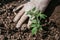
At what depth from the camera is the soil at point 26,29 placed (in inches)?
91.2

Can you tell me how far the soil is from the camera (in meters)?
2.32

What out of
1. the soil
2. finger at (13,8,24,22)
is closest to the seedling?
the soil

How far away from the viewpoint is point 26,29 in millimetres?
2414

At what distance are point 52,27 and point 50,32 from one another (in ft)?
0.26

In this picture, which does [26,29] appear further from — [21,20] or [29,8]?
[29,8]

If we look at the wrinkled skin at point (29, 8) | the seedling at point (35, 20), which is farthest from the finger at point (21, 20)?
the seedling at point (35, 20)

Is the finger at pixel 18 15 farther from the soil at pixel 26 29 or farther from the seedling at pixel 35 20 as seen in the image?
the seedling at pixel 35 20

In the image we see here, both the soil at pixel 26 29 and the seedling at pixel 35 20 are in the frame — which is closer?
the seedling at pixel 35 20

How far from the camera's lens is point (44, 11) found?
98.7 inches

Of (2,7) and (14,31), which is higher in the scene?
(2,7)

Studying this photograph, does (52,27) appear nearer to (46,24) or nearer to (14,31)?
(46,24)

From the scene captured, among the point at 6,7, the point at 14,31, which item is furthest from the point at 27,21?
the point at 6,7

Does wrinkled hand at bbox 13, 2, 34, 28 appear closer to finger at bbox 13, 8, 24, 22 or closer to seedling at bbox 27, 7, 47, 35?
finger at bbox 13, 8, 24, 22

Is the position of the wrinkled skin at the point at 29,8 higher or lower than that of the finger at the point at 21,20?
higher
